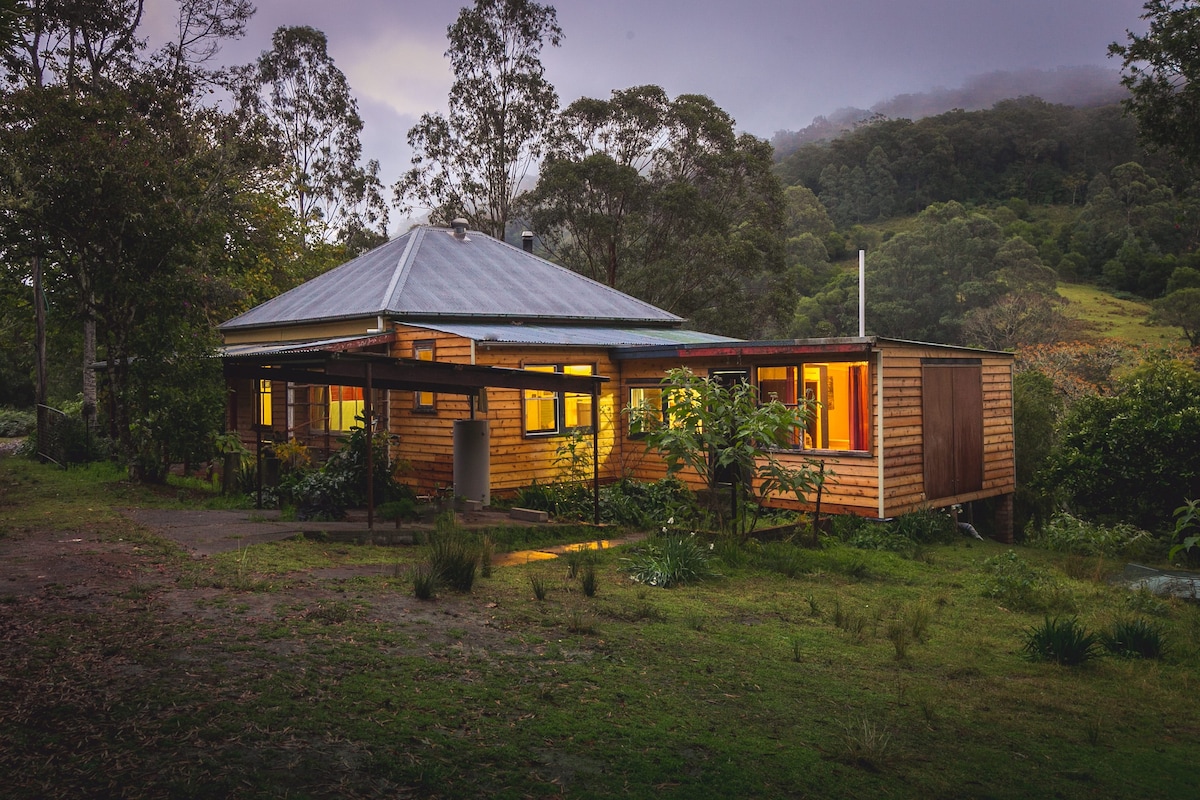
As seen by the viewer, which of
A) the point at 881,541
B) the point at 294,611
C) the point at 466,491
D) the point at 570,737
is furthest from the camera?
the point at 466,491

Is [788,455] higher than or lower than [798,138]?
lower

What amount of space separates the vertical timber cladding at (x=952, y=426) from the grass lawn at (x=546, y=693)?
5.87m

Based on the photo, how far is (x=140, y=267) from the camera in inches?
631

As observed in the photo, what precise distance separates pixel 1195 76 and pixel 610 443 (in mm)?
11419

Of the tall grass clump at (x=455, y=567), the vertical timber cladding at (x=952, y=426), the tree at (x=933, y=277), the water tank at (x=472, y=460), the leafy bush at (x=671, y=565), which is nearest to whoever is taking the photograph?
the tall grass clump at (x=455, y=567)

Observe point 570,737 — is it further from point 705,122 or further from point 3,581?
point 705,122

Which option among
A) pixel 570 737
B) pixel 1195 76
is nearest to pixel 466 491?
pixel 570 737

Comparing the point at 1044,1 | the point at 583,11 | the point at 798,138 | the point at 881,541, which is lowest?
the point at 881,541

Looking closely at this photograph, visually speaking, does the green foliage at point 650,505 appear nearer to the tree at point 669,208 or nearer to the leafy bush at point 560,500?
the leafy bush at point 560,500

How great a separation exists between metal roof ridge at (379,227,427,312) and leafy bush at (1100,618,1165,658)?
12960mm

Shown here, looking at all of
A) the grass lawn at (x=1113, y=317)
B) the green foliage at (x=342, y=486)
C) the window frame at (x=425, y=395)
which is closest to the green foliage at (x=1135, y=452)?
the window frame at (x=425, y=395)

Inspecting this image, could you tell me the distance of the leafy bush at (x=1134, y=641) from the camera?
23.7 ft

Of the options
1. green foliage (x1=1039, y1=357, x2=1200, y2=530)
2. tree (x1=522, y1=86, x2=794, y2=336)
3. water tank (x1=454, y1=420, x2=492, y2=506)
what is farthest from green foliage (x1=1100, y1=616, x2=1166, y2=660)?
tree (x1=522, y1=86, x2=794, y2=336)

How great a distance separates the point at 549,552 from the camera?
37.2 ft
